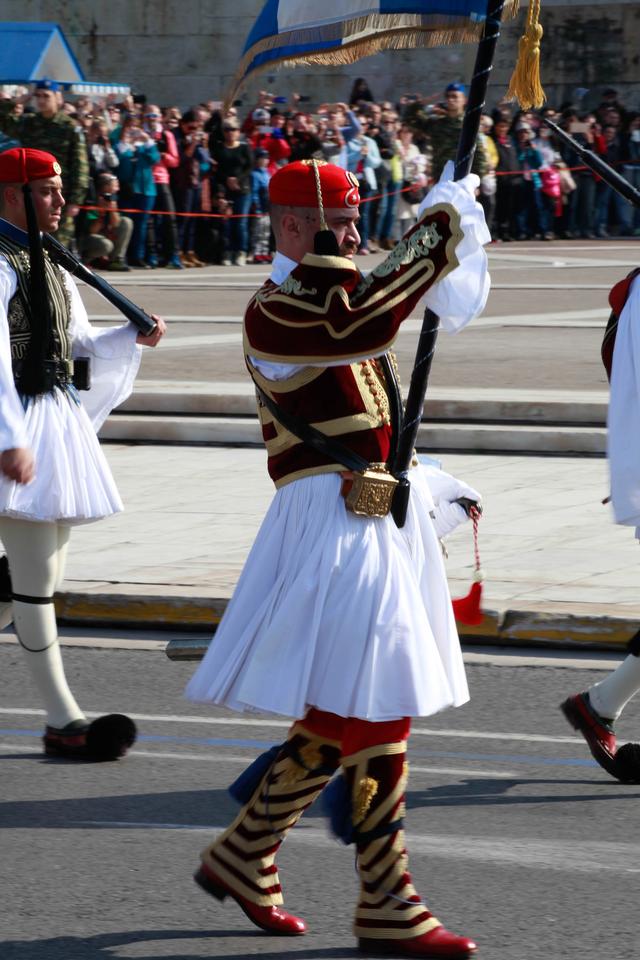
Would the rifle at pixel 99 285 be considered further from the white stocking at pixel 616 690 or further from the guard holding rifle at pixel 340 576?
the white stocking at pixel 616 690

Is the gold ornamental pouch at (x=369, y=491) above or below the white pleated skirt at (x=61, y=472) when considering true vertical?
above

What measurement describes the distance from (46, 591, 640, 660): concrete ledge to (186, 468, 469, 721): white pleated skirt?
8.98ft

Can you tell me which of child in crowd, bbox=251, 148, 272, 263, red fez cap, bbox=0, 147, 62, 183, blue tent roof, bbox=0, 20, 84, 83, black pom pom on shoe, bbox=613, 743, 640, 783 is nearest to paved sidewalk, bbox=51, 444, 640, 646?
black pom pom on shoe, bbox=613, 743, 640, 783

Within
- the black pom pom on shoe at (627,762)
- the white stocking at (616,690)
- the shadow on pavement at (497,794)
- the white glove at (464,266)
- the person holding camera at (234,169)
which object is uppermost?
the white glove at (464,266)

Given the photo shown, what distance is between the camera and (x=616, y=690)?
6.11 metres

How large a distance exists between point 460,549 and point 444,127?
53.7 feet

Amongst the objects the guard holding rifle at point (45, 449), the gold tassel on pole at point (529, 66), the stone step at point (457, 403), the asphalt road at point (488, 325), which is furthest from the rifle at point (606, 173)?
the asphalt road at point (488, 325)

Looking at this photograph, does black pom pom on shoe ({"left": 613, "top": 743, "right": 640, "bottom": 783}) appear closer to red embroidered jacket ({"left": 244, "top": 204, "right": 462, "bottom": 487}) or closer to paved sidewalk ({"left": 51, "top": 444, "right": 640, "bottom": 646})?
paved sidewalk ({"left": 51, "top": 444, "right": 640, "bottom": 646})

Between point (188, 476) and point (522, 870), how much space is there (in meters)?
6.56

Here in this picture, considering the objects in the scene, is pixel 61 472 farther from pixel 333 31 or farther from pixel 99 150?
pixel 99 150

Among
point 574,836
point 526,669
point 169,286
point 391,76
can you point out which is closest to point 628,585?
point 526,669

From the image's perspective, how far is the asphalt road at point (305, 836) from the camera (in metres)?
4.66

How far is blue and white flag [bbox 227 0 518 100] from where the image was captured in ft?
19.4

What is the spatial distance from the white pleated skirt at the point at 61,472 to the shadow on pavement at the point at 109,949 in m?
1.90
